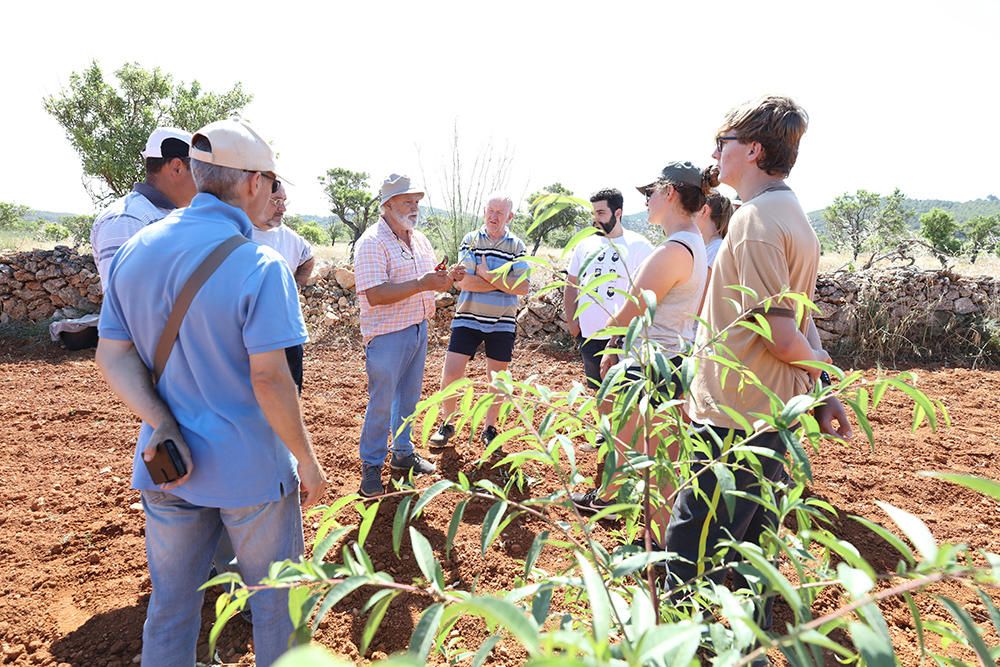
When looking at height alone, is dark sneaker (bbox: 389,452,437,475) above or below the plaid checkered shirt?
below

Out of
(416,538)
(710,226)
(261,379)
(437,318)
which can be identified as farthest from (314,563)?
(437,318)

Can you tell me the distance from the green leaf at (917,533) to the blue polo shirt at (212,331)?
4.19 ft

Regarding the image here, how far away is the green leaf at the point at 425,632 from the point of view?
0.64m

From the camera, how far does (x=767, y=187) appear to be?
1777 millimetres

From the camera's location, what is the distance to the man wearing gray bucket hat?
3076mm

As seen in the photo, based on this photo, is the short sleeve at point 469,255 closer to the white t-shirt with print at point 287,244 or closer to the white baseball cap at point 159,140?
the white t-shirt with print at point 287,244

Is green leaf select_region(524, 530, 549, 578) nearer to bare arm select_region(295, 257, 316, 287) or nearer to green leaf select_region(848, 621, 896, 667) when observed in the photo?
green leaf select_region(848, 621, 896, 667)

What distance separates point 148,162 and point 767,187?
91.1 inches

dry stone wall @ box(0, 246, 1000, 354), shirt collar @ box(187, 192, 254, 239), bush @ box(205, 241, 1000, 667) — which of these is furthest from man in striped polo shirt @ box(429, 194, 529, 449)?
bush @ box(205, 241, 1000, 667)

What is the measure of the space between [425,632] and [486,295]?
326cm

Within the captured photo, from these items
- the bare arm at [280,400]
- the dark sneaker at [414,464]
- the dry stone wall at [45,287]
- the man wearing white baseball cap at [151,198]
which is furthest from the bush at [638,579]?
the dry stone wall at [45,287]

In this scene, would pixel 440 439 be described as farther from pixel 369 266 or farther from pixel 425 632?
pixel 425 632

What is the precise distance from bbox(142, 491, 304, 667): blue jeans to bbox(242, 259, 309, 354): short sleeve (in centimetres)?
45

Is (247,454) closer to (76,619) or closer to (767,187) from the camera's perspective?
(76,619)
